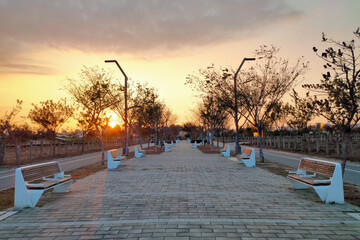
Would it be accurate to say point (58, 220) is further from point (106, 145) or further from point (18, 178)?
point (106, 145)

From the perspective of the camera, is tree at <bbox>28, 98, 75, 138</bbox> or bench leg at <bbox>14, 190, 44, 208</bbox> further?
tree at <bbox>28, 98, 75, 138</bbox>

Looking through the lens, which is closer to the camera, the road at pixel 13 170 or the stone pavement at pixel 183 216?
the stone pavement at pixel 183 216

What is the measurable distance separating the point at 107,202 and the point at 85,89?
10.9 m

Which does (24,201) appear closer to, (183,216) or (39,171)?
(39,171)

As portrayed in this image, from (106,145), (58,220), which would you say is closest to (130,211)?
(58,220)

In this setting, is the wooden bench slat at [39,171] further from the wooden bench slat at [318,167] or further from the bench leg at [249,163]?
the bench leg at [249,163]

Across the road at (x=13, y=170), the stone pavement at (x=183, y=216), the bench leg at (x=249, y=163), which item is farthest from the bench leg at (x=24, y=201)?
the bench leg at (x=249, y=163)

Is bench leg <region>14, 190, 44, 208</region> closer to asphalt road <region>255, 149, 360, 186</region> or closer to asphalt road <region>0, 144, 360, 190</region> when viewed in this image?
asphalt road <region>0, 144, 360, 190</region>

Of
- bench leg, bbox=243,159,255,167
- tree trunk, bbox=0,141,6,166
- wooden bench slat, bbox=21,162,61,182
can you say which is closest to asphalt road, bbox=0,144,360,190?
bench leg, bbox=243,159,255,167

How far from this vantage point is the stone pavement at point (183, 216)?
13.9ft

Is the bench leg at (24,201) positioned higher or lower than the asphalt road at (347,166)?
higher

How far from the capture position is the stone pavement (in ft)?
13.9

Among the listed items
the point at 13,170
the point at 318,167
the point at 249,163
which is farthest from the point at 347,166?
the point at 13,170

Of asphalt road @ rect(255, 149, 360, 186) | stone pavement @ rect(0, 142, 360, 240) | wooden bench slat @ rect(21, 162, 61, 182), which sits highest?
wooden bench slat @ rect(21, 162, 61, 182)
